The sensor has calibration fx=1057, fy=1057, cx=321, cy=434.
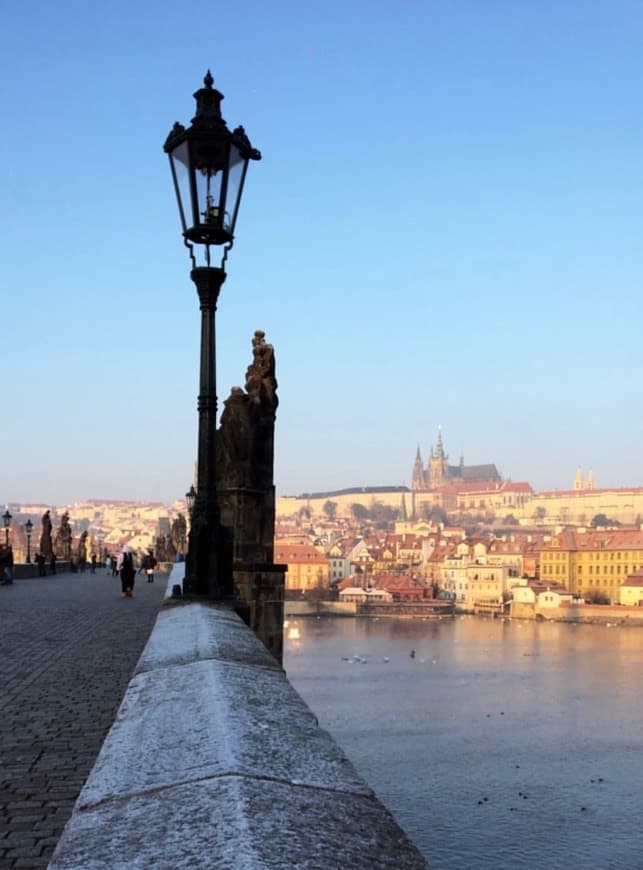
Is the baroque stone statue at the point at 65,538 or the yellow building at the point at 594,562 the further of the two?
the yellow building at the point at 594,562

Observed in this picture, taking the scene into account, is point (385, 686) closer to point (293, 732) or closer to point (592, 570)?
point (293, 732)

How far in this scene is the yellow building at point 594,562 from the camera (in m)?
127

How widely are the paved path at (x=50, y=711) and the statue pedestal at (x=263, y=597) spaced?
1134 mm

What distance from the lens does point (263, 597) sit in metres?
11.6

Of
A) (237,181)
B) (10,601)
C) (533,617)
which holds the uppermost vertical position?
(237,181)

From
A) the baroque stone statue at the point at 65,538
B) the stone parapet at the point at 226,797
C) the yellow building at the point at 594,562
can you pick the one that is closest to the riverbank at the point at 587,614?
the yellow building at the point at 594,562

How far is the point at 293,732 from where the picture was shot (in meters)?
2.39

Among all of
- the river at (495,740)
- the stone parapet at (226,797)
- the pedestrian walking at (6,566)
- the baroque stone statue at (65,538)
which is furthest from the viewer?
the baroque stone statue at (65,538)

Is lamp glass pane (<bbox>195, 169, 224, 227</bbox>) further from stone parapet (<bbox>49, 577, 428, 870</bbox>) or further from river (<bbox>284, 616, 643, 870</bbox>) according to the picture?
river (<bbox>284, 616, 643, 870</bbox>)

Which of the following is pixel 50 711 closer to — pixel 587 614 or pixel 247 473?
pixel 247 473

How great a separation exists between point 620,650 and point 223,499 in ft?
242

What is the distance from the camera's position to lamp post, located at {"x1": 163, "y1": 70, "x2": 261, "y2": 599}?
725 cm

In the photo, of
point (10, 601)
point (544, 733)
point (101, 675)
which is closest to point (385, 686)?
point (544, 733)

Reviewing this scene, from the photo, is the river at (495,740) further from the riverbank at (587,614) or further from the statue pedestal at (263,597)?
Answer: the riverbank at (587,614)
